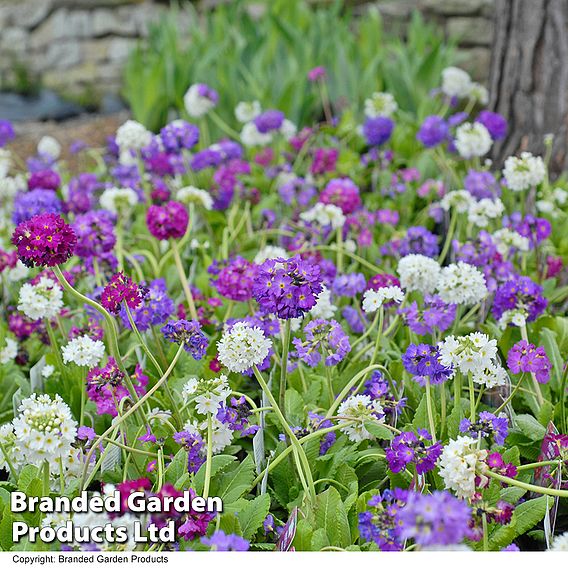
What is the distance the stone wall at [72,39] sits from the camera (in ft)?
19.2

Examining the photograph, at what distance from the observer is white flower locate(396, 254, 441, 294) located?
1.74 meters

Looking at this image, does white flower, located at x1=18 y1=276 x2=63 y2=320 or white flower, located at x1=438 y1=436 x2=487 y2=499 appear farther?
white flower, located at x1=18 y1=276 x2=63 y2=320

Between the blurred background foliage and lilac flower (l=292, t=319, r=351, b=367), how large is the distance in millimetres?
2252

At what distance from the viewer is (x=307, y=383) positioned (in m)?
1.77

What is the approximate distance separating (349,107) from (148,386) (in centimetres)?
235

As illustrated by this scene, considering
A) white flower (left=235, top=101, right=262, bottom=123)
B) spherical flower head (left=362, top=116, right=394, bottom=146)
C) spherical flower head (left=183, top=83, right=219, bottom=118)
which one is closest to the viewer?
spherical flower head (left=362, top=116, right=394, bottom=146)

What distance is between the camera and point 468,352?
1.31 meters

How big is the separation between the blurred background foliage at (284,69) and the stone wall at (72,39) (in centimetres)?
158

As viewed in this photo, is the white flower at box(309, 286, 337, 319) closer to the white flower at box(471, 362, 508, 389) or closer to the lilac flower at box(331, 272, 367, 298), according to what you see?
the lilac flower at box(331, 272, 367, 298)

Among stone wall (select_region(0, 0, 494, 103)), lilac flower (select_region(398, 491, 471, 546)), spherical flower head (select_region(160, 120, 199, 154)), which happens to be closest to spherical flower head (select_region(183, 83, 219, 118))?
spherical flower head (select_region(160, 120, 199, 154))

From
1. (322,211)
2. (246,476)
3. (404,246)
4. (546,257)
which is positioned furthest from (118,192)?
(546,257)

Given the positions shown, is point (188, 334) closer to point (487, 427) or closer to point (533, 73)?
point (487, 427)

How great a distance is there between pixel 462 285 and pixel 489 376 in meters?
0.29

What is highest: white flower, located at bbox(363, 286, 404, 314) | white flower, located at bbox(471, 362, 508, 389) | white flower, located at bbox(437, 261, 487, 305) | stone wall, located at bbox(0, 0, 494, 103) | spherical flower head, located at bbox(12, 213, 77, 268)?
spherical flower head, located at bbox(12, 213, 77, 268)
